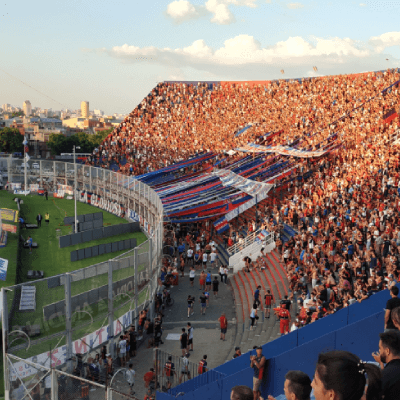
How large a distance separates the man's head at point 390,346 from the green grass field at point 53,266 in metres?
9.98

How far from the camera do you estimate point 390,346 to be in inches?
187

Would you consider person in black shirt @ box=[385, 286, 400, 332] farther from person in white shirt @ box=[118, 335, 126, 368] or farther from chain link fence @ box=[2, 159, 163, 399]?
person in white shirt @ box=[118, 335, 126, 368]

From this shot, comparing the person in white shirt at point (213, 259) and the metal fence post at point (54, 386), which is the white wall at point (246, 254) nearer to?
the person in white shirt at point (213, 259)

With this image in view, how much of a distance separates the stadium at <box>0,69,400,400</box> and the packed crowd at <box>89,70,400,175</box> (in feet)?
0.89

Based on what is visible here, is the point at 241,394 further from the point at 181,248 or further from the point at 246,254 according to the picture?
the point at 181,248

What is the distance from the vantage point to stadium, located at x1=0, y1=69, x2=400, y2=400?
12109 millimetres

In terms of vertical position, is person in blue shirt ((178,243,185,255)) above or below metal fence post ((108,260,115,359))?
below

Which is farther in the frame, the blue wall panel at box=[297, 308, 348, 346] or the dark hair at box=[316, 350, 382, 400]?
the blue wall panel at box=[297, 308, 348, 346]

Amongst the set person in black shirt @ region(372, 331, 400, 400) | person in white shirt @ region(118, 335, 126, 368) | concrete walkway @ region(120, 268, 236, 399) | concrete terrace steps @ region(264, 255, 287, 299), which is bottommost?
concrete walkway @ region(120, 268, 236, 399)

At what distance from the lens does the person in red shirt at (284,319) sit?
667 inches

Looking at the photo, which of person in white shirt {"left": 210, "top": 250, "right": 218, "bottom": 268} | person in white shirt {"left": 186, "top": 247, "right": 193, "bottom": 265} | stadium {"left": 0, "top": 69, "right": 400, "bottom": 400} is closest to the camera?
stadium {"left": 0, "top": 69, "right": 400, "bottom": 400}

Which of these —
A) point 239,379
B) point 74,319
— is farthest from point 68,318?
point 239,379

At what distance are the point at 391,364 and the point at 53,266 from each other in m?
24.6

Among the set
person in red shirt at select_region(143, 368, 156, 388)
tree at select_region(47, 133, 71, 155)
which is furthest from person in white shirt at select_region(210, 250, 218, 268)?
tree at select_region(47, 133, 71, 155)
